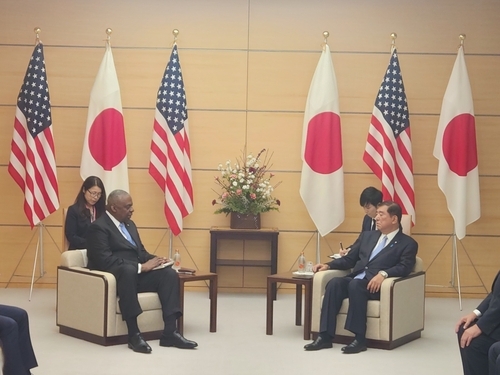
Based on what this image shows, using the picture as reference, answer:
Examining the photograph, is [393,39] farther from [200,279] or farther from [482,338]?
[482,338]

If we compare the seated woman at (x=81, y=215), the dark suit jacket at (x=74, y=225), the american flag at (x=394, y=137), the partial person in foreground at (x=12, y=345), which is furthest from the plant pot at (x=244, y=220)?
the partial person in foreground at (x=12, y=345)

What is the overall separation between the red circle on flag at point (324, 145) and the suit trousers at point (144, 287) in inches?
114

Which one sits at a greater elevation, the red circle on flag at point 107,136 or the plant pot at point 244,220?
the red circle on flag at point 107,136

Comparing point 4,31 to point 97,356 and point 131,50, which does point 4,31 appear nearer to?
point 131,50

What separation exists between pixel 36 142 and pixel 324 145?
3.24 m

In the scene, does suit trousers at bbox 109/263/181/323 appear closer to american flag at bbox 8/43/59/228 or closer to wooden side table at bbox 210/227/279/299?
wooden side table at bbox 210/227/279/299

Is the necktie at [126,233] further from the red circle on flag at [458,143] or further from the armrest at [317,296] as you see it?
the red circle on flag at [458,143]

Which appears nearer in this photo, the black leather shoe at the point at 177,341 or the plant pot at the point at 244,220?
the black leather shoe at the point at 177,341

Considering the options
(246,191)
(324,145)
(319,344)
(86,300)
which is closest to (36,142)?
(246,191)

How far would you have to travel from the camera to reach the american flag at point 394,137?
9.11 m

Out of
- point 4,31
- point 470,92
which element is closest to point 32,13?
point 4,31

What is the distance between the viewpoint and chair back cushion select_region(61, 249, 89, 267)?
7070mm

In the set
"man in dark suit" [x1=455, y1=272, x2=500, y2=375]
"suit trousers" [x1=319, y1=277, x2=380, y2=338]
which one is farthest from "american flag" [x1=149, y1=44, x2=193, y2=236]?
"man in dark suit" [x1=455, y1=272, x2=500, y2=375]

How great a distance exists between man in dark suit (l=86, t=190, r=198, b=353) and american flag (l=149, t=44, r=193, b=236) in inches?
79.5
